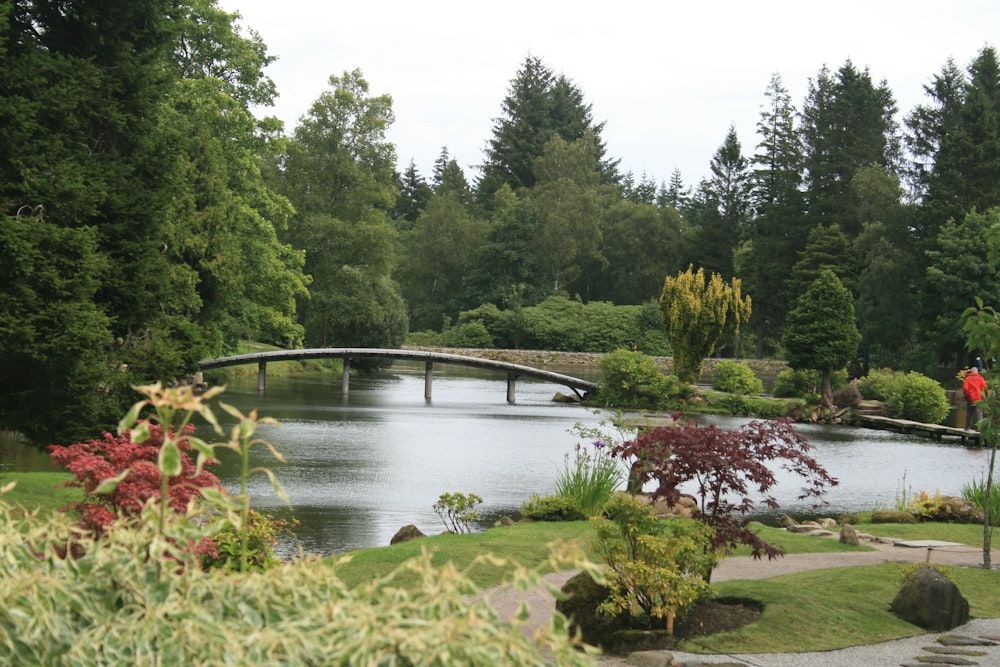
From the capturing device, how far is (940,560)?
10.2 m

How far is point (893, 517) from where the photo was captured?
539 inches

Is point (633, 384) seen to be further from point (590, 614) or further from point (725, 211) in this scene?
point (725, 211)

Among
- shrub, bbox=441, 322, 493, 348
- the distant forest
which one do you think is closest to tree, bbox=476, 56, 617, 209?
the distant forest

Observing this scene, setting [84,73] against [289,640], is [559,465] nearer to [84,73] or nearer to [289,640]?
[84,73]

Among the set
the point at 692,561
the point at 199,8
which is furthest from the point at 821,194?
the point at 692,561

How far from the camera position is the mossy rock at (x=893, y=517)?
13.7 meters

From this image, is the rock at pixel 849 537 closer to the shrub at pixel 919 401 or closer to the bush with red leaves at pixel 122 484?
the bush with red leaves at pixel 122 484

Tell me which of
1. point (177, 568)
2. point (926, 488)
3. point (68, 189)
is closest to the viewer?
point (177, 568)

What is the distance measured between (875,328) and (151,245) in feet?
134

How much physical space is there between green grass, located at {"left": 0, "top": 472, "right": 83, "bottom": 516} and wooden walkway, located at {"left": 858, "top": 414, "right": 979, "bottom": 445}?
22.0 meters

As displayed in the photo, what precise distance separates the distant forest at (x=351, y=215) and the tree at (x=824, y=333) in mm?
5892

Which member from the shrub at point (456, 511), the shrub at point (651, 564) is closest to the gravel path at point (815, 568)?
the shrub at point (651, 564)

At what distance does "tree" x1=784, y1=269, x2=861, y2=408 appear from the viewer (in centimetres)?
3131

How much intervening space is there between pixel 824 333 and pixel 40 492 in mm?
25277
